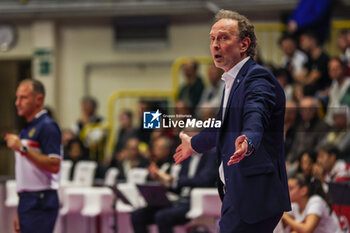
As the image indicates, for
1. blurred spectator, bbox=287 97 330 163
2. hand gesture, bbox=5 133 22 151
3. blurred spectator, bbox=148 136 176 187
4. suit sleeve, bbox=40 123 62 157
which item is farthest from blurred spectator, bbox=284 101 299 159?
hand gesture, bbox=5 133 22 151

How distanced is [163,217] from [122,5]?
5918 millimetres

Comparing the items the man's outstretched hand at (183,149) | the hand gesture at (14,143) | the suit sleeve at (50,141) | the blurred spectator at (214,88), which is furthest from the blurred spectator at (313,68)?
Result: the man's outstretched hand at (183,149)

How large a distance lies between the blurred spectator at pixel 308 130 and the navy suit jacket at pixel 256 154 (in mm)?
4292

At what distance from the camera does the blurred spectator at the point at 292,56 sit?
987 centimetres

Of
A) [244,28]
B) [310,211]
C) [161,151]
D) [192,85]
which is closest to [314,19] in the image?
[192,85]

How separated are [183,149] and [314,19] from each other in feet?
22.4

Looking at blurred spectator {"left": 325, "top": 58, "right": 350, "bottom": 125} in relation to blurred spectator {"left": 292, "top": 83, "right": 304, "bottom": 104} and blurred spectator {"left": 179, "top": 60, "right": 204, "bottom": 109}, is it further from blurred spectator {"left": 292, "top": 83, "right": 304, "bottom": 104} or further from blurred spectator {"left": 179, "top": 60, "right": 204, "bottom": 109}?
blurred spectator {"left": 179, "top": 60, "right": 204, "bottom": 109}

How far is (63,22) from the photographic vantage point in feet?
44.1

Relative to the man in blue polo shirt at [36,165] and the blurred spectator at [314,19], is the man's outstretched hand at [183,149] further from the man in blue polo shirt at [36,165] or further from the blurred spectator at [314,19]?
the blurred spectator at [314,19]

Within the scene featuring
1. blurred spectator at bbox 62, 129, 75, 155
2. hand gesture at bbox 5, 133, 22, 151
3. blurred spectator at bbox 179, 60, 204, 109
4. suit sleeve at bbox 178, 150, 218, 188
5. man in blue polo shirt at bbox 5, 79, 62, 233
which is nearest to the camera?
Result: hand gesture at bbox 5, 133, 22, 151

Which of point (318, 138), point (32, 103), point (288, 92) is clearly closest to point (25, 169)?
point (32, 103)

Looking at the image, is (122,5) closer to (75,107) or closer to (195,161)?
(75,107)

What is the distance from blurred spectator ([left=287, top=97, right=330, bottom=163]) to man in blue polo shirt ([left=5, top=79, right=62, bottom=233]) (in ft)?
11.5

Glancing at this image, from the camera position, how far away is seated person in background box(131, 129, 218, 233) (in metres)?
6.98
